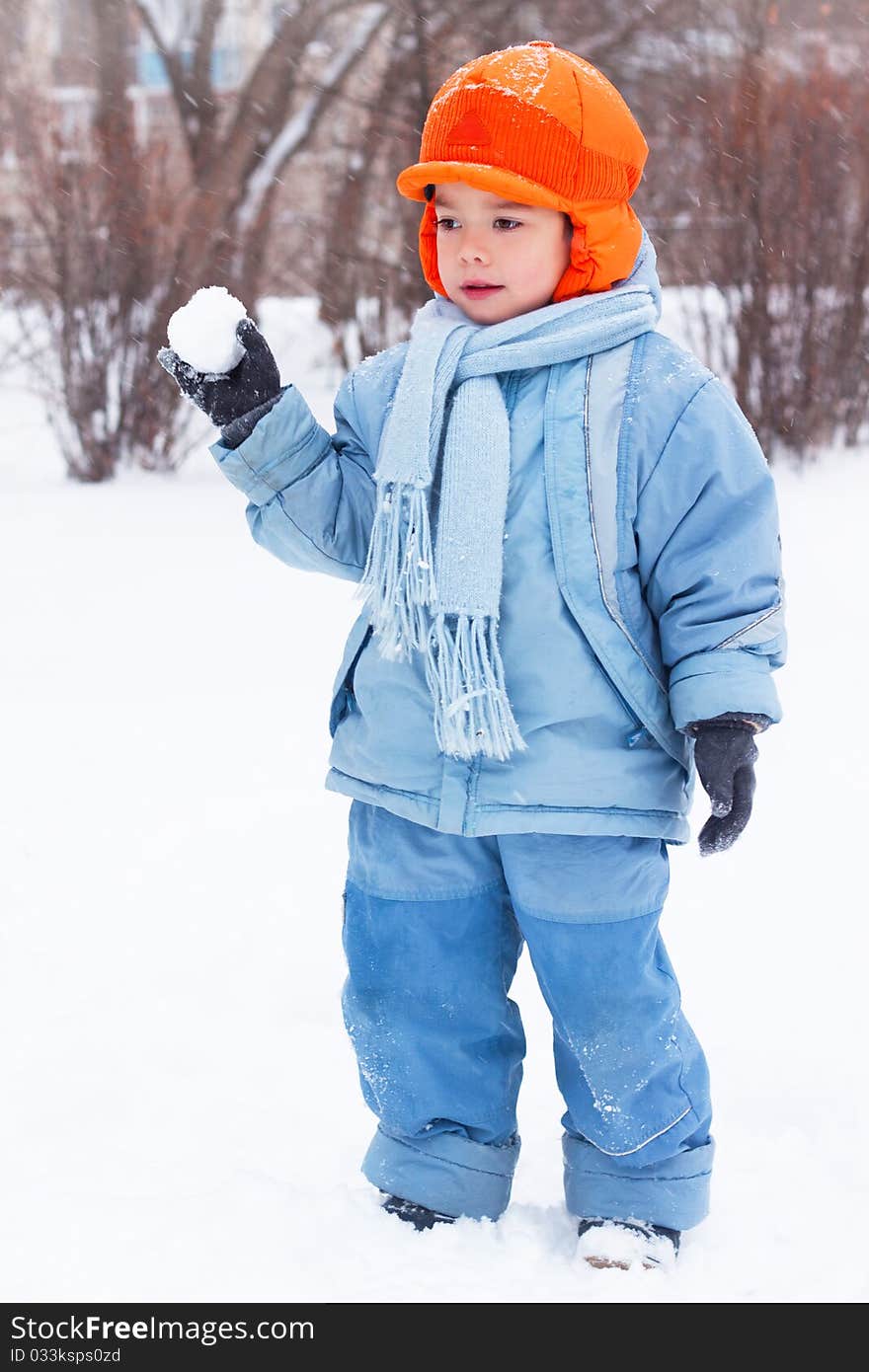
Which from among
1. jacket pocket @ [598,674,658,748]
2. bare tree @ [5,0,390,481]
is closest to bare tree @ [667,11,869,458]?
bare tree @ [5,0,390,481]

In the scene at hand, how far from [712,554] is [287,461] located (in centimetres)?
51

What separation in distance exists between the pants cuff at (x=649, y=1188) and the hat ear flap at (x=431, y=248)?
1135mm

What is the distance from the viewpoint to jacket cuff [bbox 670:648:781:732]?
1.59 metres

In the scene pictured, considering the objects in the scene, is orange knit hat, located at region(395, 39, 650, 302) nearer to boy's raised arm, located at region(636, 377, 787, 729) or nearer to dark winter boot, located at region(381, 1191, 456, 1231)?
boy's raised arm, located at region(636, 377, 787, 729)

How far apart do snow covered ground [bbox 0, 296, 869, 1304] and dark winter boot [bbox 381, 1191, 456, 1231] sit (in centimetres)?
2

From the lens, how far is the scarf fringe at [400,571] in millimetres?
1631

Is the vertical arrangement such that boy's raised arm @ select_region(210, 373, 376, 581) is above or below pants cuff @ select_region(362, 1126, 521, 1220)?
above

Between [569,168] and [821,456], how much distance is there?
19.0 ft

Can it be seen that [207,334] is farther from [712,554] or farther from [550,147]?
[712,554]

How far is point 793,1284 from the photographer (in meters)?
1.76

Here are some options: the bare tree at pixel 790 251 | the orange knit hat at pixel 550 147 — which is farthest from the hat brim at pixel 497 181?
the bare tree at pixel 790 251

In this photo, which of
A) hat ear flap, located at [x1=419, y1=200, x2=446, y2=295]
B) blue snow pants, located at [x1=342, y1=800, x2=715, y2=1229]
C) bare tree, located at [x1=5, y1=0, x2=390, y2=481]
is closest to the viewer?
blue snow pants, located at [x1=342, y1=800, x2=715, y2=1229]

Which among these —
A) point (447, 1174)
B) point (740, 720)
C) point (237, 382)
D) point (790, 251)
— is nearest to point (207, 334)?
point (237, 382)

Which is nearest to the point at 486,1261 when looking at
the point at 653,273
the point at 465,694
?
the point at 465,694
